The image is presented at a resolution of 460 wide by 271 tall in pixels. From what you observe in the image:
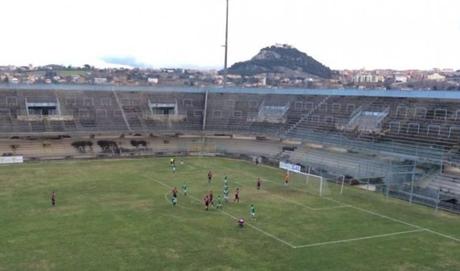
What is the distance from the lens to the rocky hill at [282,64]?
15625cm

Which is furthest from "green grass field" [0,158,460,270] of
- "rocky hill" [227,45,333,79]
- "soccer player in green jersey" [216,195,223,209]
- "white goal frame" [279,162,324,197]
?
"rocky hill" [227,45,333,79]

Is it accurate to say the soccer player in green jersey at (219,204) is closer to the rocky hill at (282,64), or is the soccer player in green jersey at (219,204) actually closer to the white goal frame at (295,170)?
the white goal frame at (295,170)

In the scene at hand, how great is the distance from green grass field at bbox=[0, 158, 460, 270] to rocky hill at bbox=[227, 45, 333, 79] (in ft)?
377

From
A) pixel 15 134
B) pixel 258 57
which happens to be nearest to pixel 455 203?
pixel 15 134

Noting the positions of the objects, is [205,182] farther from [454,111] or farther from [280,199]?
[454,111]

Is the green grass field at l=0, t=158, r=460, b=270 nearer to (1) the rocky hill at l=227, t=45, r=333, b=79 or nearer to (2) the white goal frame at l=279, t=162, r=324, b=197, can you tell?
(2) the white goal frame at l=279, t=162, r=324, b=197

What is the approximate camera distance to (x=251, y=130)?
61188 mm

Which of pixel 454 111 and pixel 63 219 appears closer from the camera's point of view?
pixel 63 219

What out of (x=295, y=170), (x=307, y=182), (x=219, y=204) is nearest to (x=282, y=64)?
(x=295, y=170)

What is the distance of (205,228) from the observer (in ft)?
95.9

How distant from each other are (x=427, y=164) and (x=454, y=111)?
7.50m

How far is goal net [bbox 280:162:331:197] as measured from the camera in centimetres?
4053

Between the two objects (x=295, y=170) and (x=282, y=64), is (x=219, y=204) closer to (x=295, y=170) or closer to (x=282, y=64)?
(x=295, y=170)

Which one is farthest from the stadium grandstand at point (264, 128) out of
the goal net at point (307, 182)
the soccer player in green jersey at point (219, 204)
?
the soccer player in green jersey at point (219, 204)
